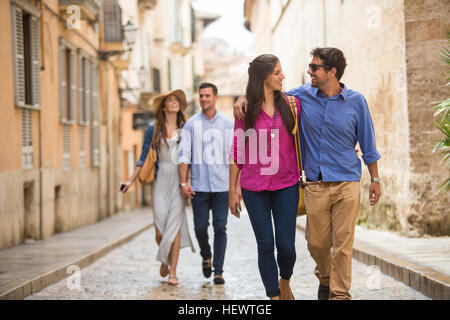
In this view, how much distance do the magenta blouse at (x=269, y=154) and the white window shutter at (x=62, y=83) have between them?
11.7 meters

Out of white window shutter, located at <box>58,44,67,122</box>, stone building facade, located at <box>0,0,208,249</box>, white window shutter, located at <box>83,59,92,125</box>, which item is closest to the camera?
stone building facade, located at <box>0,0,208,249</box>

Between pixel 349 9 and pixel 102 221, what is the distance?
970cm

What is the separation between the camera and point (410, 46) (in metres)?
11.0

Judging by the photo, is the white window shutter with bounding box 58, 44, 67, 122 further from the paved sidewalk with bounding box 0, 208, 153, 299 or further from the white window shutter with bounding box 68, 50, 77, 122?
the paved sidewalk with bounding box 0, 208, 153, 299

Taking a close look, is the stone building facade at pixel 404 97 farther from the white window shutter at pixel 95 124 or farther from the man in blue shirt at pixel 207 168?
the white window shutter at pixel 95 124

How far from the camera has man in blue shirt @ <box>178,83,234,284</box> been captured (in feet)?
26.9

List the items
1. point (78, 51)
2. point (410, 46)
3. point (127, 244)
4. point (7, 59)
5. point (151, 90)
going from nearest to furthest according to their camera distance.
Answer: point (410, 46) < point (7, 59) < point (127, 244) < point (78, 51) < point (151, 90)

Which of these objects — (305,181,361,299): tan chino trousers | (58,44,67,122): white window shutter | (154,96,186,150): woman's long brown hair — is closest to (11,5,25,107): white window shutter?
(58,44,67,122): white window shutter

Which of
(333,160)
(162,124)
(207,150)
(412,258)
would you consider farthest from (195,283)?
(333,160)

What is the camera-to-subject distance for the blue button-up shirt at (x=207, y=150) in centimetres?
818

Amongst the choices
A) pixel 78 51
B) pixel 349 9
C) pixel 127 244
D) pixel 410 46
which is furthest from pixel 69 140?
pixel 410 46

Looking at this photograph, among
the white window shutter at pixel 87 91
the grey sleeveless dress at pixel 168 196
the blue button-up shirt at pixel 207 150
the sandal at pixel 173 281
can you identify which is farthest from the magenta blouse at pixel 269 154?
the white window shutter at pixel 87 91

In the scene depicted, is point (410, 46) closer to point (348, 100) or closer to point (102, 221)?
point (348, 100)

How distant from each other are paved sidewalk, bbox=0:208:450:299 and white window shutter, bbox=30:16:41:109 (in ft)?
8.86
